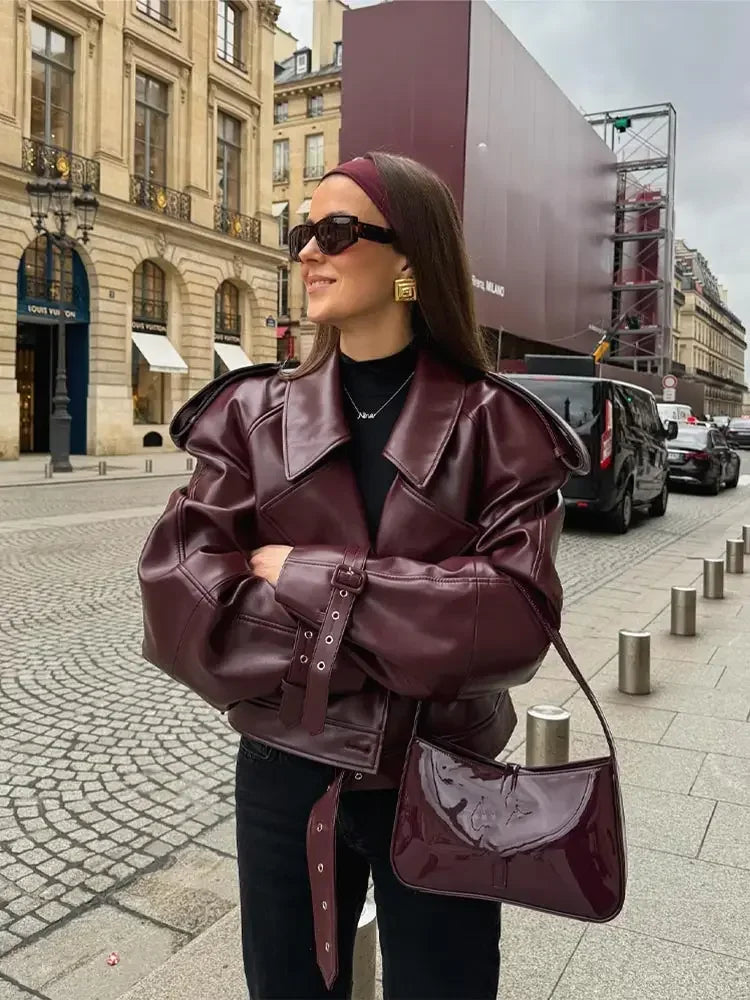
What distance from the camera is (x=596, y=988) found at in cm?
234

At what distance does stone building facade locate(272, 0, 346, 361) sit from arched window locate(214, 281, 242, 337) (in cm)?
1585

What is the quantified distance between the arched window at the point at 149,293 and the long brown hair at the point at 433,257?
88.8 ft

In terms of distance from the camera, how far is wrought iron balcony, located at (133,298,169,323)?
2733 centimetres

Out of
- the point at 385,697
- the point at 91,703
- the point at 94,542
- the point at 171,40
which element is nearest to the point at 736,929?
the point at 385,697

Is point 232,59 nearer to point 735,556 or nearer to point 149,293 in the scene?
point 149,293

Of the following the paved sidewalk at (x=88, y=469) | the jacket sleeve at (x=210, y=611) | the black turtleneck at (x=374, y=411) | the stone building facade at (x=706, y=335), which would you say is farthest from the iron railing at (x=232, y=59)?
the stone building facade at (x=706, y=335)

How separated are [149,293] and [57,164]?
15.4ft

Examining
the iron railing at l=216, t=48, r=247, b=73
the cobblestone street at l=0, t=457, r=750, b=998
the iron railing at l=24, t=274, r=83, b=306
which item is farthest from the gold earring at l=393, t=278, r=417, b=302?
the iron railing at l=216, t=48, r=247, b=73

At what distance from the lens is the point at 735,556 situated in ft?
30.7

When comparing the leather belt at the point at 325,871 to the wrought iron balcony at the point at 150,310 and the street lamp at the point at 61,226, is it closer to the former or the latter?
the street lamp at the point at 61,226

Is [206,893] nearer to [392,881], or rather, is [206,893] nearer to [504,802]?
[392,881]

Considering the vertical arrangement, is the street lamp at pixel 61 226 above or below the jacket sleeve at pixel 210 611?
above

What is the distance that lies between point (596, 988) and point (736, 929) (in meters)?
0.56

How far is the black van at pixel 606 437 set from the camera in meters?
11.1
